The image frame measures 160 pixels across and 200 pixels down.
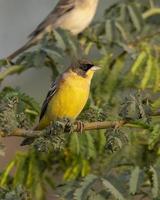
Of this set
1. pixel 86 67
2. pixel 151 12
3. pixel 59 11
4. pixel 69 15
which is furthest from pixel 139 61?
pixel 59 11

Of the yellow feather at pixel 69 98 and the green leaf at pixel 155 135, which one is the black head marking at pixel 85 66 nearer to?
the yellow feather at pixel 69 98

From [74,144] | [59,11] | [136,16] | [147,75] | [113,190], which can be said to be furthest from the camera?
[59,11]

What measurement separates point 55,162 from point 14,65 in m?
0.48

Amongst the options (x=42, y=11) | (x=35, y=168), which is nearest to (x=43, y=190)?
(x=35, y=168)

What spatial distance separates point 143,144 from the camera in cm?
305

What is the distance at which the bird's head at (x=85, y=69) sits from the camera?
3.28 metres

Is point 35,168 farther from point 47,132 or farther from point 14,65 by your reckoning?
point 47,132

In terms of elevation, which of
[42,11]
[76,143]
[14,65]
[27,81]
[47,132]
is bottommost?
[27,81]

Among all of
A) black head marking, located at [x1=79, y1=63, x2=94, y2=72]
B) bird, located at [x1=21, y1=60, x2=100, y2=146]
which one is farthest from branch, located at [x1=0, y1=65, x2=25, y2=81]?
black head marking, located at [x1=79, y1=63, x2=94, y2=72]

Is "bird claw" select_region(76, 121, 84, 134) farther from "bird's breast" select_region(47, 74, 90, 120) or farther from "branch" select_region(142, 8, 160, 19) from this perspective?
"branch" select_region(142, 8, 160, 19)

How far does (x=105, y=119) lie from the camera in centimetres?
241

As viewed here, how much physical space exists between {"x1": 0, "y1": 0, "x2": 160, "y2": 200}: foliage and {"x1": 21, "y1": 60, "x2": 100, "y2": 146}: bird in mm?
43

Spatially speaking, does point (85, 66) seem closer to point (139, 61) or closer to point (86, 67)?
point (86, 67)

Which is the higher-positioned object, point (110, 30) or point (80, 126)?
point (80, 126)
